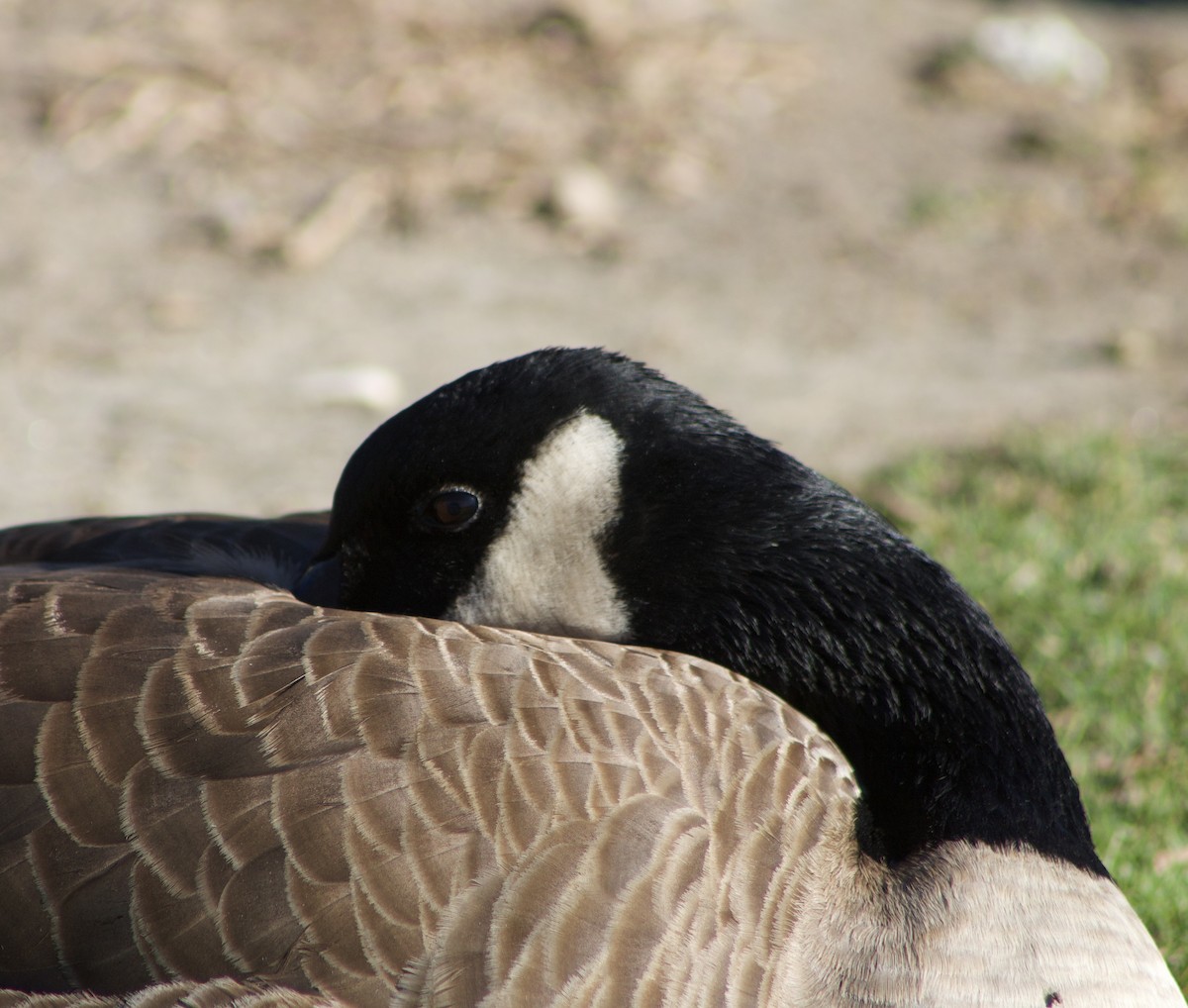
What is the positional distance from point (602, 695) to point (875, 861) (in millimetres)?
602

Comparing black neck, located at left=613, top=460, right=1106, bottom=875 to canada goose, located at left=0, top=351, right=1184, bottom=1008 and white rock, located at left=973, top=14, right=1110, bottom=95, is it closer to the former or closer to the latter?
canada goose, located at left=0, top=351, right=1184, bottom=1008

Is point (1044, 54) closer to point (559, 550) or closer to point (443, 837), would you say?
point (559, 550)

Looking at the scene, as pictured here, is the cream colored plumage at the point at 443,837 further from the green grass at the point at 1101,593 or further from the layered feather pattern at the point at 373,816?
the green grass at the point at 1101,593

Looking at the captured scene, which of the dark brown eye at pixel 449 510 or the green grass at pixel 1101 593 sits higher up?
the dark brown eye at pixel 449 510

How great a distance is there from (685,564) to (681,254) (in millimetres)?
4982

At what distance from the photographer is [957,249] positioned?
25.0ft

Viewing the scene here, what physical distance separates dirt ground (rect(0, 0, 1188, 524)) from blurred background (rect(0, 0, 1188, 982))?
2 cm

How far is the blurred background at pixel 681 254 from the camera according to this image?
16.8 ft

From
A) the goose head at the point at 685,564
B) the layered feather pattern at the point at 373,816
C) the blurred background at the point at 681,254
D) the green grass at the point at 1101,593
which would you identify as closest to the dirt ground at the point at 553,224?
the blurred background at the point at 681,254

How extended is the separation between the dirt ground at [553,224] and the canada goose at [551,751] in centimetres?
275

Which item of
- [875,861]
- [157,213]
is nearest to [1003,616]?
[875,861]

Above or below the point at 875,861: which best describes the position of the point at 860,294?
above

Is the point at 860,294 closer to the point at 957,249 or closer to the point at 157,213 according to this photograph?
the point at 957,249

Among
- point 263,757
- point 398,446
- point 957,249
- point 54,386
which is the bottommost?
point 54,386
